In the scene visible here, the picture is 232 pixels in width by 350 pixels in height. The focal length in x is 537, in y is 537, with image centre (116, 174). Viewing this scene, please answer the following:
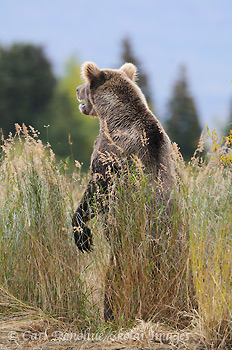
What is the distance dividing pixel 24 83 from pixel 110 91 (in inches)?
1327

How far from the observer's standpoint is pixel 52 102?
3988 cm

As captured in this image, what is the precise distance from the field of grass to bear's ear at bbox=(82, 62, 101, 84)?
0.98 meters

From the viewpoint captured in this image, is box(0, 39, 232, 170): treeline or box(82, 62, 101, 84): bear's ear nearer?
box(82, 62, 101, 84): bear's ear

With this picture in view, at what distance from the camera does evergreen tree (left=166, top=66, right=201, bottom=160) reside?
3523 centimetres

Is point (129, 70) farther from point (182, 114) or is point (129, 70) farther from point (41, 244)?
point (182, 114)

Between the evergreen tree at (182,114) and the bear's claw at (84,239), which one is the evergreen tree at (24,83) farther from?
the bear's claw at (84,239)

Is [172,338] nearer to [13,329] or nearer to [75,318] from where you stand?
[75,318]

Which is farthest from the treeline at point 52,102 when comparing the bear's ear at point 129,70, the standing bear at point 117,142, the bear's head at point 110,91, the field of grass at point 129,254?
the field of grass at point 129,254

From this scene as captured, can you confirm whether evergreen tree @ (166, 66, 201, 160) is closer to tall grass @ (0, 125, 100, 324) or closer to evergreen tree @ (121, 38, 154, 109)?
evergreen tree @ (121, 38, 154, 109)

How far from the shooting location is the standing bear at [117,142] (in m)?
5.16

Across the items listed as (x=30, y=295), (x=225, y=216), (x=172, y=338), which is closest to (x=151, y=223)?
(x=225, y=216)

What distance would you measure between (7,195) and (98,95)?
147 centimetres

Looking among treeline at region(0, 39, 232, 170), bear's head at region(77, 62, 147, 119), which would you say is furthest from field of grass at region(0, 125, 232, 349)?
treeline at region(0, 39, 232, 170)

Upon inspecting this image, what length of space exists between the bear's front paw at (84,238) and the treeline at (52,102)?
27.9 m
